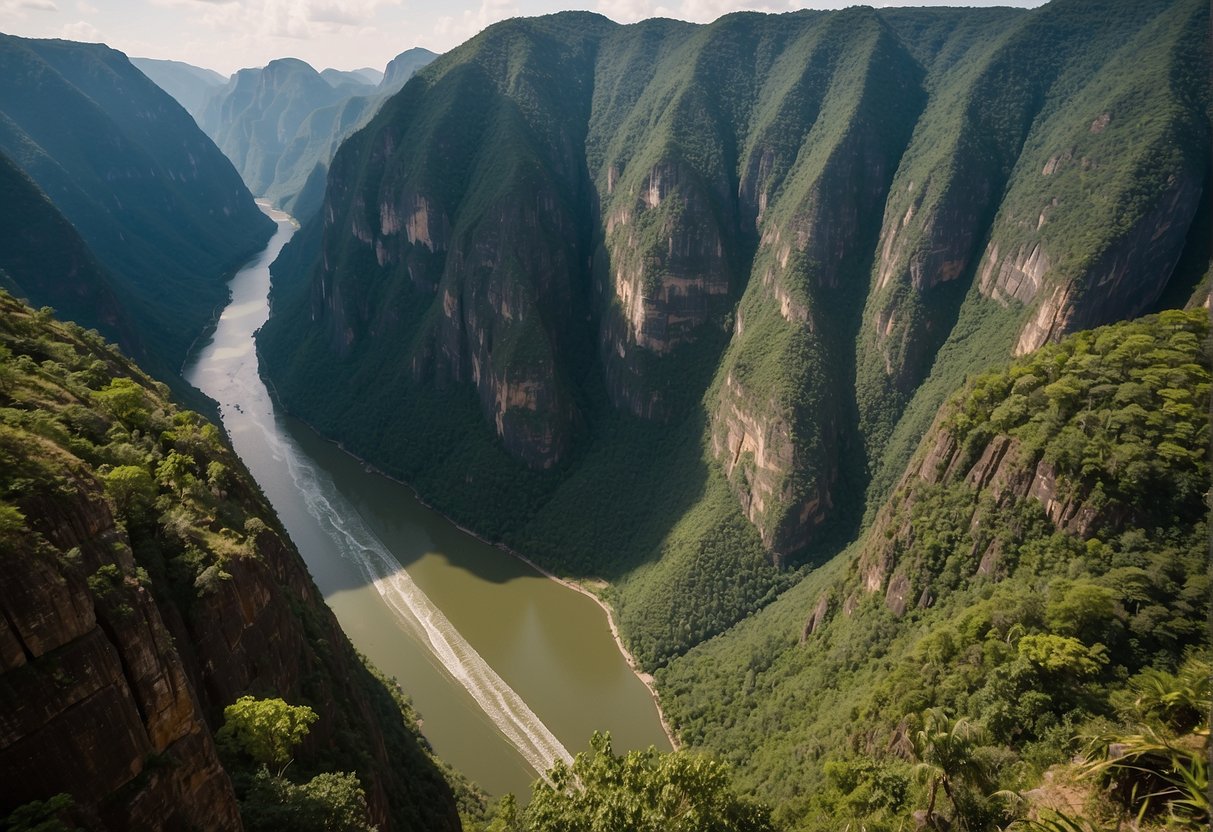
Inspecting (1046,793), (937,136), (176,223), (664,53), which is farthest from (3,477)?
(176,223)

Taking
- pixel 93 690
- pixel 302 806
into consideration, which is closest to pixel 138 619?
pixel 93 690

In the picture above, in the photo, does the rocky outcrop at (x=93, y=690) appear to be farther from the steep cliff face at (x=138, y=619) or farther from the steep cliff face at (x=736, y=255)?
the steep cliff face at (x=736, y=255)

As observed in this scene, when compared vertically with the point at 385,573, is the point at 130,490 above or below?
above

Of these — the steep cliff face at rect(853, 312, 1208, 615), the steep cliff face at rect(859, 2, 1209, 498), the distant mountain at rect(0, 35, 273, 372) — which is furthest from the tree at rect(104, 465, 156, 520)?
the distant mountain at rect(0, 35, 273, 372)

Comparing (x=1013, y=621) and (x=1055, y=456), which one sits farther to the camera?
(x=1055, y=456)

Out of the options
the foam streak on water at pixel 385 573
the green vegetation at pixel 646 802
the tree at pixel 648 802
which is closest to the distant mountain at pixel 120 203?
the foam streak on water at pixel 385 573

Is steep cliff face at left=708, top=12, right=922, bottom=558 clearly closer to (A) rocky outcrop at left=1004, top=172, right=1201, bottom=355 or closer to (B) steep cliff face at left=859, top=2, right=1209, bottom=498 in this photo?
(B) steep cliff face at left=859, top=2, right=1209, bottom=498

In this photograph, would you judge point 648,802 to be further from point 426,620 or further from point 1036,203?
point 1036,203
